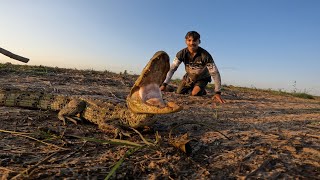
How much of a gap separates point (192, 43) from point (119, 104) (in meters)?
3.49

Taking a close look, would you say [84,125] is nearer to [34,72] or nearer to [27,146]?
[27,146]

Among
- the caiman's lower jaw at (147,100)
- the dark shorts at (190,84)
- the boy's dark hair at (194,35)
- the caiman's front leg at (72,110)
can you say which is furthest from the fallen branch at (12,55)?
the dark shorts at (190,84)

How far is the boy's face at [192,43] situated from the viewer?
678cm

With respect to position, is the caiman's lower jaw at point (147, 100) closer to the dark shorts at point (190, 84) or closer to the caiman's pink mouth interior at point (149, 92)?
the caiman's pink mouth interior at point (149, 92)

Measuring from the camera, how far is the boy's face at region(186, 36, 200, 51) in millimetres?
6781

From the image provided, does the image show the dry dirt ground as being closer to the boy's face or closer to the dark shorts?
the boy's face

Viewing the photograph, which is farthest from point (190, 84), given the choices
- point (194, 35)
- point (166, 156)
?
point (166, 156)

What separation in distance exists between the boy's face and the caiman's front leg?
10.9 feet

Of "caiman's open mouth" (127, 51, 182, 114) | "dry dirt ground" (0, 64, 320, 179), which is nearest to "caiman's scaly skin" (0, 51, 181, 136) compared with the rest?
"caiman's open mouth" (127, 51, 182, 114)

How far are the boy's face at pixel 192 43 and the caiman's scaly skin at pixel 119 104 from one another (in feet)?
10.6

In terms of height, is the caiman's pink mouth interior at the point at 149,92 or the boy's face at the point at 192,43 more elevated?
the boy's face at the point at 192,43

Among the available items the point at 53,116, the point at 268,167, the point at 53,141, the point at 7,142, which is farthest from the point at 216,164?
the point at 53,116

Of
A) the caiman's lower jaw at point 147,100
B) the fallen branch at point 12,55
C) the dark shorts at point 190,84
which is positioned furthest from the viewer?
the dark shorts at point 190,84

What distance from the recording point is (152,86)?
296 cm
